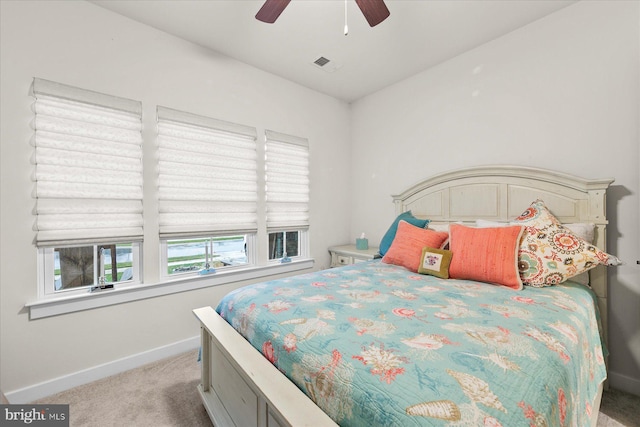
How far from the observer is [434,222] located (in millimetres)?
2725

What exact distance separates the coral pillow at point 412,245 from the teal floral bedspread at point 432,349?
460mm

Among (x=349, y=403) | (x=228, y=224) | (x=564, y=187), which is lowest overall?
(x=349, y=403)

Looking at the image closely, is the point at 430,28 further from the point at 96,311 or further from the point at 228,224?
the point at 96,311

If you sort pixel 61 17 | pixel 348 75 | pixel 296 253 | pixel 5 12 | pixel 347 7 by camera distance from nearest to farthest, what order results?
pixel 5 12 → pixel 61 17 → pixel 347 7 → pixel 348 75 → pixel 296 253

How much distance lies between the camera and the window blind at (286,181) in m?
2.97

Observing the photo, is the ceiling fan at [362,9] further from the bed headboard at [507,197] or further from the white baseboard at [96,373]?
the white baseboard at [96,373]

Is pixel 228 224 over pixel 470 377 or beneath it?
over

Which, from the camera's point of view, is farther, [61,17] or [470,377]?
[61,17]

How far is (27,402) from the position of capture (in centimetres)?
174

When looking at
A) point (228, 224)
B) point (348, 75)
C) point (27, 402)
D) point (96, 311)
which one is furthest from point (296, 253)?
point (27, 402)

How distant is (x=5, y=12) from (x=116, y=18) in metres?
0.61

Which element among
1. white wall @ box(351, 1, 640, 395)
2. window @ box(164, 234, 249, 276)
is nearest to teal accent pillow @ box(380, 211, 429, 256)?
white wall @ box(351, 1, 640, 395)

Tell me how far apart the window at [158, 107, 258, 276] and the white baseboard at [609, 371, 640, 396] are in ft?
9.84

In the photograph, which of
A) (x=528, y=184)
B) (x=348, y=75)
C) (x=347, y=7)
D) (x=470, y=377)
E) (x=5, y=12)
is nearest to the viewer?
(x=470, y=377)
